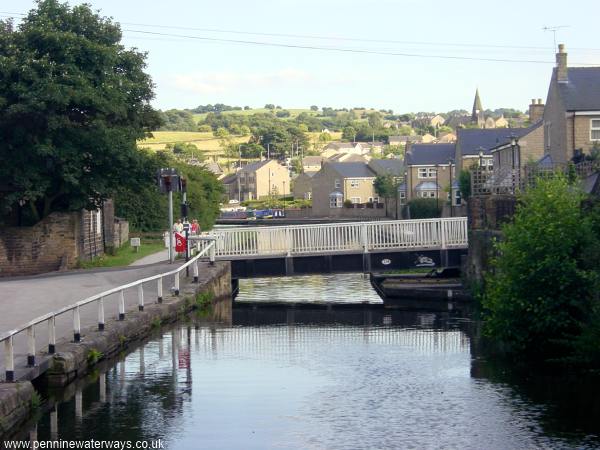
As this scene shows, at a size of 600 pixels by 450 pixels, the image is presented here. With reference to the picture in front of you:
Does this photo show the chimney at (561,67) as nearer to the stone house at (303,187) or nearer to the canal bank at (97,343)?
the canal bank at (97,343)

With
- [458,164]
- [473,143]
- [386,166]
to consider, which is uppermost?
[473,143]

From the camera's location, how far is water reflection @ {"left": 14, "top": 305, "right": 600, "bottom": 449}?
46.4 ft

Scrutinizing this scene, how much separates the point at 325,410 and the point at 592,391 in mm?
4628

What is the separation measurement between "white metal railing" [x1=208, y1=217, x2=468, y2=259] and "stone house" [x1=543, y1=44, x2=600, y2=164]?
11993mm

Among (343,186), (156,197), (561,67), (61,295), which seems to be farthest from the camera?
(343,186)

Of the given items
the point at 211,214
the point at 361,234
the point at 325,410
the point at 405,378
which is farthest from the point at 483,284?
the point at 211,214

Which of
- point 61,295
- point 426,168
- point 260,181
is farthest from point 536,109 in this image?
point 260,181

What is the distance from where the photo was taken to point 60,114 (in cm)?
3747

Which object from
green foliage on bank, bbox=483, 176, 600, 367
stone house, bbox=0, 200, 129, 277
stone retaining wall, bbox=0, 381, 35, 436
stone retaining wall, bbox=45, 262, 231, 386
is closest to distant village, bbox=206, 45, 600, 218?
stone retaining wall, bbox=45, 262, 231, 386

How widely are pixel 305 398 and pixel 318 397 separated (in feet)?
0.73

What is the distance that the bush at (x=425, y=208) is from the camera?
87062 millimetres

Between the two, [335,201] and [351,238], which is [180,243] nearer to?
[351,238]

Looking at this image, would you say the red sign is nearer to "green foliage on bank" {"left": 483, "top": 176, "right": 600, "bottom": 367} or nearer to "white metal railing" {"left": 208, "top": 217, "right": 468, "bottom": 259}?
"white metal railing" {"left": 208, "top": 217, "right": 468, "bottom": 259}

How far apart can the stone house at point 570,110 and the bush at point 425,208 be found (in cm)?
3437
